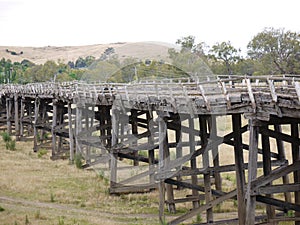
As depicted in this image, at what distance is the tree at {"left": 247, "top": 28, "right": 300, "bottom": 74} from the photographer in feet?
125

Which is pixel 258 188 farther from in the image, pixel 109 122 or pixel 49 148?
pixel 49 148

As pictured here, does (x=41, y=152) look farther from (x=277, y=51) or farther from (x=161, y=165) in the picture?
(x=277, y=51)

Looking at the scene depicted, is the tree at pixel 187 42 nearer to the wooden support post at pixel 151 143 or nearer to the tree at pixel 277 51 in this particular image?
the tree at pixel 277 51

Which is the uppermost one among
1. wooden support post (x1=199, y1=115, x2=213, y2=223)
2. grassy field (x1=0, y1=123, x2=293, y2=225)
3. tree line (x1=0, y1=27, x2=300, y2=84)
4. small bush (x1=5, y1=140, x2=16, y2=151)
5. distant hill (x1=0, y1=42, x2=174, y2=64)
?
distant hill (x1=0, y1=42, x2=174, y2=64)

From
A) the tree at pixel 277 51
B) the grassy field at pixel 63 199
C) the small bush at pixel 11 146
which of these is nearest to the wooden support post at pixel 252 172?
the grassy field at pixel 63 199

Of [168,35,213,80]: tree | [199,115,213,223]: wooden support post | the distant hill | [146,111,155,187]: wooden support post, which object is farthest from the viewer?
the distant hill

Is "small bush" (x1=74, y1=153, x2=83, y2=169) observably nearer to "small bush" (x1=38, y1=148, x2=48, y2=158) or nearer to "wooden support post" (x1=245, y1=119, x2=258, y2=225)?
"small bush" (x1=38, y1=148, x2=48, y2=158)

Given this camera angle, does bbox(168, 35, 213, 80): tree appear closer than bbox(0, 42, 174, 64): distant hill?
Yes

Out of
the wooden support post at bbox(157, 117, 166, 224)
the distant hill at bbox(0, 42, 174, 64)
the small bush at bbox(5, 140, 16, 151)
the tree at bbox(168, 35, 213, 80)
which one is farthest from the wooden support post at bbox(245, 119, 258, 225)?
the distant hill at bbox(0, 42, 174, 64)

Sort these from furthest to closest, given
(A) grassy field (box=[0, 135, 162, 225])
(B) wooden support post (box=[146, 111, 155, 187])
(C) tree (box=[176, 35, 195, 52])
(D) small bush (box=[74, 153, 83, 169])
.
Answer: (C) tree (box=[176, 35, 195, 52]), (D) small bush (box=[74, 153, 83, 169]), (B) wooden support post (box=[146, 111, 155, 187]), (A) grassy field (box=[0, 135, 162, 225])

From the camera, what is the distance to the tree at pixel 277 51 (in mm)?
38250

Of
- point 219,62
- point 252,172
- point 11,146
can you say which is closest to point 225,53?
point 219,62

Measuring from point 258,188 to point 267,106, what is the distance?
169 centimetres

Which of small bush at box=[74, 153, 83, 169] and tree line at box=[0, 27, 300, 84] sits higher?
tree line at box=[0, 27, 300, 84]
